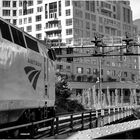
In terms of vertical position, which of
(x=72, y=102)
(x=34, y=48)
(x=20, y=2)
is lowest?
(x=72, y=102)

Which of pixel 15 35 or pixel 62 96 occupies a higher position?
pixel 15 35

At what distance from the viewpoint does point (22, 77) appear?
1459 centimetres

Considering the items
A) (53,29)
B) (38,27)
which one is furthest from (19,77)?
(38,27)

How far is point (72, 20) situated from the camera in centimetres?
9150

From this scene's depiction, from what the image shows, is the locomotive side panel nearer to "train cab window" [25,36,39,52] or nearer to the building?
"train cab window" [25,36,39,52]

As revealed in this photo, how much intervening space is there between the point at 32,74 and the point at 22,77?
5.46 ft

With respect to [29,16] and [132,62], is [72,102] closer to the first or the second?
[29,16]

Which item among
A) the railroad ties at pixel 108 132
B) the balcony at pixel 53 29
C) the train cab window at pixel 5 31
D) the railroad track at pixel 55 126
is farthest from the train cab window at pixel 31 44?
the balcony at pixel 53 29

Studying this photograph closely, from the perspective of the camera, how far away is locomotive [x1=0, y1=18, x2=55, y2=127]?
1269 centimetres

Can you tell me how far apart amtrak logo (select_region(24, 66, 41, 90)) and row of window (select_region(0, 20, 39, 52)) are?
1074mm

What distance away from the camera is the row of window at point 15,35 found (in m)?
13.0

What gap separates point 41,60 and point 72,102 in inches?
1439

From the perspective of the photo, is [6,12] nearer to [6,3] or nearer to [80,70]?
[6,3]

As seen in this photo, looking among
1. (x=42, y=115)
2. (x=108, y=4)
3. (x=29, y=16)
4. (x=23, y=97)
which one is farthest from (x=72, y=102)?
(x=108, y=4)
